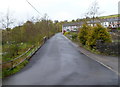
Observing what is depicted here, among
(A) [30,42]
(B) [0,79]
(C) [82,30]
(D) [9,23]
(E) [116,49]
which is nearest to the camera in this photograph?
(B) [0,79]

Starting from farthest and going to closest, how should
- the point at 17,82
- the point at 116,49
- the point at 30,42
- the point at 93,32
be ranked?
the point at 30,42 → the point at 93,32 → the point at 116,49 → the point at 17,82

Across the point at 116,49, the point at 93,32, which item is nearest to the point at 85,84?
the point at 116,49

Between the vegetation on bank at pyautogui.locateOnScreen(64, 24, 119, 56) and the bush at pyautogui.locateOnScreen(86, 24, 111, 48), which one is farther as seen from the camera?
the bush at pyautogui.locateOnScreen(86, 24, 111, 48)

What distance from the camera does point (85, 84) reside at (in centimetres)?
700

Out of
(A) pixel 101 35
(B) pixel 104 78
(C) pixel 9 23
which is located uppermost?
(C) pixel 9 23

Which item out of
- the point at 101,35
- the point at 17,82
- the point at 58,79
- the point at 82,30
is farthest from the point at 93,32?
the point at 17,82

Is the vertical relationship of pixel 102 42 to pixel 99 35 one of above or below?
below

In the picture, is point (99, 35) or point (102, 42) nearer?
point (102, 42)

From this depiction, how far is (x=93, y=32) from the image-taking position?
19.1 metres

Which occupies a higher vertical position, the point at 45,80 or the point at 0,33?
the point at 0,33

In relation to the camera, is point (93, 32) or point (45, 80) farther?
point (93, 32)

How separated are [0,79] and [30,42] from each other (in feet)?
62.7

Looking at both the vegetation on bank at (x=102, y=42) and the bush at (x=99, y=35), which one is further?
the bush at (x=99, y=35)

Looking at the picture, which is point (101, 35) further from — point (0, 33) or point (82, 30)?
point (0, 33)
